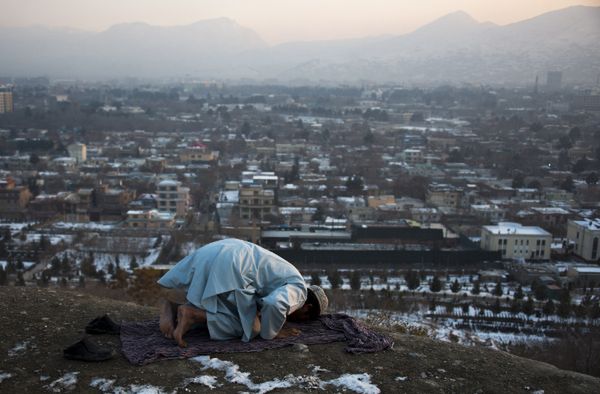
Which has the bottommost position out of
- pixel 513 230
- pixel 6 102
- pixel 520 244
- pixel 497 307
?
pixel 497 307

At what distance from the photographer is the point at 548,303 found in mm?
8609

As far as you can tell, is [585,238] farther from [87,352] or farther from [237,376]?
[87,352]

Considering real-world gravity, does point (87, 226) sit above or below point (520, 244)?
below

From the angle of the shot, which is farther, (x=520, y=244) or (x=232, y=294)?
(x=520, y=244)

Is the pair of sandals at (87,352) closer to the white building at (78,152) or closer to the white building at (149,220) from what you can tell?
the white building at (149,220)

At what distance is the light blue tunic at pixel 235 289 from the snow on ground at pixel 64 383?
23.2 inches

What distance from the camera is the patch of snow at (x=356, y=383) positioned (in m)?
2.67

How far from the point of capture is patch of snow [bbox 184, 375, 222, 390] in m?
2.65

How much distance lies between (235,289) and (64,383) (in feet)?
2.55

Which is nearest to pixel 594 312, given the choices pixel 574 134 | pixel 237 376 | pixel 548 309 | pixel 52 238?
pixel 548 309

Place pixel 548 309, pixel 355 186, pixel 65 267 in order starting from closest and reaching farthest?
pixel 548 309 < pixel 65 267 < pixel 355 186

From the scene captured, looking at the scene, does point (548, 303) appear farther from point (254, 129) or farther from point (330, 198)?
point (254, 129)

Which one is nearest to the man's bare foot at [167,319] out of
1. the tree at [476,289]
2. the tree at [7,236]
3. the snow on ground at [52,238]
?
the tree at [476,289]

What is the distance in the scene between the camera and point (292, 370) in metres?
2.80
